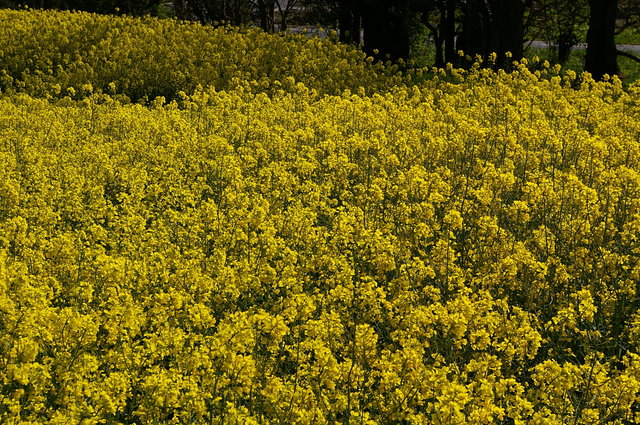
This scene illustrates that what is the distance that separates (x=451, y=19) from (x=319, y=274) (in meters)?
15.8

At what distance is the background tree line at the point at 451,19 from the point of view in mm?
16766

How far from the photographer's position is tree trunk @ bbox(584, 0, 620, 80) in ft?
54.9

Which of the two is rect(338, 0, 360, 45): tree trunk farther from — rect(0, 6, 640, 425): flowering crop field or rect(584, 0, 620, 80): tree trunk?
rect(0, 6, 640, 425): flowering crop field

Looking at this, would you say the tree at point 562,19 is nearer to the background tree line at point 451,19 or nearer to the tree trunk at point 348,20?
the background tree line at point 451,19

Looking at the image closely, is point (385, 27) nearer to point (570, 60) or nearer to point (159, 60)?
point (159, 60)

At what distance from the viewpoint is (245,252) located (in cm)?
599

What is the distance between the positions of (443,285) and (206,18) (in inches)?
1068

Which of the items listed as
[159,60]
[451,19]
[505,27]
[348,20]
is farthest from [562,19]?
[159,60]

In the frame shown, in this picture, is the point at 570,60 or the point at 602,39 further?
the point at 570,60

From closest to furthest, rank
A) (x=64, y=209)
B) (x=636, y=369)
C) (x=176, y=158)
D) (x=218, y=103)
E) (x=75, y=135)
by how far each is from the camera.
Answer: (x=636, y=369), (x=64, y=209), (x=176, y=158), (x=75, y=135), (x=218, y=103)

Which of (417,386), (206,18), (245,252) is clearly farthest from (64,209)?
(206,18)

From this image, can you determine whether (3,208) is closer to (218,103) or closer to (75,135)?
(75,135)

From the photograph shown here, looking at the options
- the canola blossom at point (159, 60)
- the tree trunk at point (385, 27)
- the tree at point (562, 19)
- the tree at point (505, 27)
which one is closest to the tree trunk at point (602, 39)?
the tree at point (505, 27)

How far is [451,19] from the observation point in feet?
68.0
